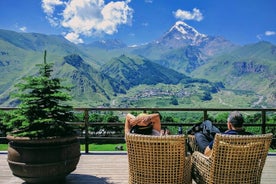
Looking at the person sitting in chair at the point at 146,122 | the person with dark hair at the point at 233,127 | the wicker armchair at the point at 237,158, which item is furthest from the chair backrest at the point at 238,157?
the person sitting in chair at the point at 146,122

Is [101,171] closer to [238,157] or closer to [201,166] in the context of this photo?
[201,166]

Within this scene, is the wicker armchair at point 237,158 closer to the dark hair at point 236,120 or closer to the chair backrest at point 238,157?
the chair backrest at point 238,157

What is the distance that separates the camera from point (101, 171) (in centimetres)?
521

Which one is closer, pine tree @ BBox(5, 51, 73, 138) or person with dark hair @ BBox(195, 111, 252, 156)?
person with dark hair @ BBox(195, 111, 252, 156)

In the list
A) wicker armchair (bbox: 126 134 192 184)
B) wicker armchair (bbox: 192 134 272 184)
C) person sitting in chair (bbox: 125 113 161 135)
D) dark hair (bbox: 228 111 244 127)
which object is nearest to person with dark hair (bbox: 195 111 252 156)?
dark hair (bbox: 228 111 244 127)

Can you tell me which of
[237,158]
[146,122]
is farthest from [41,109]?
[237,158]

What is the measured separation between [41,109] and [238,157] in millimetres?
2555

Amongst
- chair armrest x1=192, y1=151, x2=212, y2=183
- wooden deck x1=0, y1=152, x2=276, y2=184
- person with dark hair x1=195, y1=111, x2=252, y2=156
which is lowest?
wooden deck x1=0, y1=152, x2=276, y2=184

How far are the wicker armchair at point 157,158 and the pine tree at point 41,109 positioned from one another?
4.71 ft

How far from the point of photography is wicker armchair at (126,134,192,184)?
3.09m

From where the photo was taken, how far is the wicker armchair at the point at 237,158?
298 centimetres

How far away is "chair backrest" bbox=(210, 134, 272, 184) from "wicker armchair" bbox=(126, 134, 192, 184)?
12.2 inches

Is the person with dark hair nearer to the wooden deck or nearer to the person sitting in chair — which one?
the person sitting in chair

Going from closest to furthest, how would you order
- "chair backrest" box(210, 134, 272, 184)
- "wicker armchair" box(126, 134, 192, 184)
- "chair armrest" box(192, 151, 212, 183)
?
"chair backrest" box(210, 134, 272, 184) → "wicker armchair" box(126, 134, 192, 184) → "chair armrest" box(192, 151, 212, 183)
